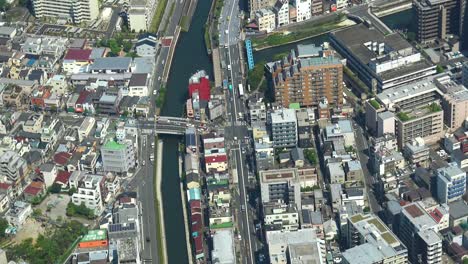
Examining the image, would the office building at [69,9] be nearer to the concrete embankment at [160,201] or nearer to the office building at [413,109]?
the concrete embankment at [160,201]

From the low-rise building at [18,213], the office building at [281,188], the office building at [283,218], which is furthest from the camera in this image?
the low-rise building at [18,213]

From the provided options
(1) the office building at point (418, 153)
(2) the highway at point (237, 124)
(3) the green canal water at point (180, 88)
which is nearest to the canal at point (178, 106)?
(3) the green canal water at point (180, 88)

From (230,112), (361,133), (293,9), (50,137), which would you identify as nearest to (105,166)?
(50,137)

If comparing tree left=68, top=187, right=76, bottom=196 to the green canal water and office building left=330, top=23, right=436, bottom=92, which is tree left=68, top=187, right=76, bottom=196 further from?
office building left=330, top=23, right=436, bottom=92

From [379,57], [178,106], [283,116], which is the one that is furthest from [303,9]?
[283,116]

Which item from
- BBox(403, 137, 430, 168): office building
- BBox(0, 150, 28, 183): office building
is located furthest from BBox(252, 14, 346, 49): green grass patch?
BBox(0, 150, 28, 183): office building

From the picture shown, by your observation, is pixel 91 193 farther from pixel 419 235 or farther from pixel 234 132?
pixel 419 235

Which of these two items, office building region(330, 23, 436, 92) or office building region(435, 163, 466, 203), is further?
office building region(330, 23, 436, 92)
